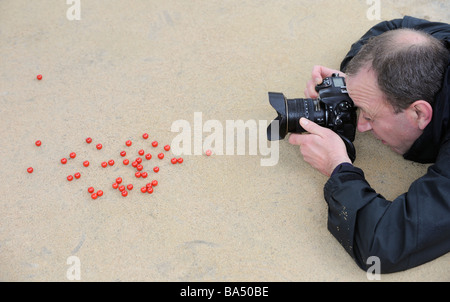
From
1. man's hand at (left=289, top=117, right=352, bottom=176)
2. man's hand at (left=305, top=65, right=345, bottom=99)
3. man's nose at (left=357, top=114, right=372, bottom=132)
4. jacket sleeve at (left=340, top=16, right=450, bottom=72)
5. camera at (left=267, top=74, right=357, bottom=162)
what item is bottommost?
man's hand at (left=289, top=117, right=352, bottom=176)

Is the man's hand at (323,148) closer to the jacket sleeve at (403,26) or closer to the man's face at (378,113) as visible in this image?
the man's face at (378,113)

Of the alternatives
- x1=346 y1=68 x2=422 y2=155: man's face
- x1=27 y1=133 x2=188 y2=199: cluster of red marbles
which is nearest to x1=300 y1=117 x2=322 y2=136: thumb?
x1=346 y1=68 x2=422 y2=155: man's face

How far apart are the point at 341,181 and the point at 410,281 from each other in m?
0.38

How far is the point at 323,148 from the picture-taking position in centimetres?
158

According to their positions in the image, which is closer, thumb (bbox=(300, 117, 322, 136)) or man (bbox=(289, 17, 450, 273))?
man (bbox=(289, 17, 450, 273))

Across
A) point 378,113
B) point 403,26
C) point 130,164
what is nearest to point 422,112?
point 378,113

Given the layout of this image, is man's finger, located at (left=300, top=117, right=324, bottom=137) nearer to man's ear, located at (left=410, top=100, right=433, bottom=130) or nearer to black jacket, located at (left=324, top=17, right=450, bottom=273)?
black jacket, located at (left=324, top=17, right=450, bottom=273)

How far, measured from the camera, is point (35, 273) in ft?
4.74

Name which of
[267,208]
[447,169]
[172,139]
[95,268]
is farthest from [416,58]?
[95,268]

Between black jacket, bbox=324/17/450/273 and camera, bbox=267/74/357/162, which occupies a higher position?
camera, bbox=267/74/357/162

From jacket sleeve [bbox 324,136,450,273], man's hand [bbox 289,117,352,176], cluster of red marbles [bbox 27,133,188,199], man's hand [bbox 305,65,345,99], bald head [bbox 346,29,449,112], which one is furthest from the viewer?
man's hand [bbox 305,65,345,99]

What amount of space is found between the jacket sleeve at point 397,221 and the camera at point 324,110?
0.24 metres

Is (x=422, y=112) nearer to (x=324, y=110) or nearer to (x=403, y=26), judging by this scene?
(x=324, y=110)

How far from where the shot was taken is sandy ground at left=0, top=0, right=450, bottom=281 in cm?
148
